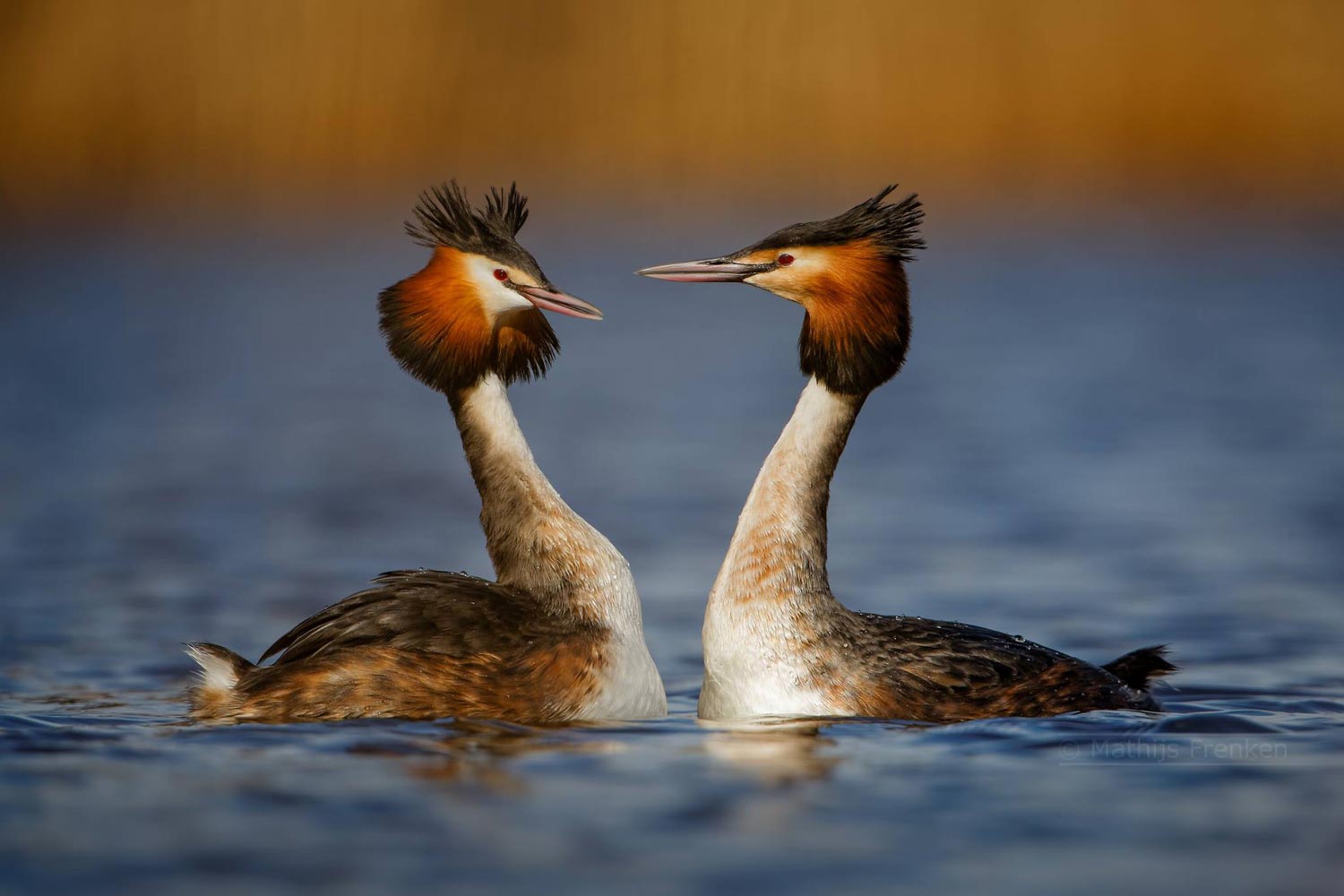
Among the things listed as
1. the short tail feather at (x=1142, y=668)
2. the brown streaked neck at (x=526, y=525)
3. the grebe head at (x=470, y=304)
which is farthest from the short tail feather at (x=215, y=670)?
the short tail feather at (x=1142, y=668)

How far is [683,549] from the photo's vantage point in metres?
11.5

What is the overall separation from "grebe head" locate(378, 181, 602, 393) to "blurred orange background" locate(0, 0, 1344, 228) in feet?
50.6

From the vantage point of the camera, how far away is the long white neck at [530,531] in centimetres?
755

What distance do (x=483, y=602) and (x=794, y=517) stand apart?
1219 mm

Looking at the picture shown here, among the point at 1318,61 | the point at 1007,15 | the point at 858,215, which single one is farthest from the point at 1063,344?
the point at 858,215

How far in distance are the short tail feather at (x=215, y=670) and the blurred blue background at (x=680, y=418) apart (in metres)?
0.25

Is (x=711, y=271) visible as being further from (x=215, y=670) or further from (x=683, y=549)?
(x=683, y=549)

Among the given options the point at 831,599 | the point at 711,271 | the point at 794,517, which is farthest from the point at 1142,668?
the point at 711,271

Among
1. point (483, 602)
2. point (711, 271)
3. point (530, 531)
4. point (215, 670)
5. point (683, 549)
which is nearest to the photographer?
point (215, 670)

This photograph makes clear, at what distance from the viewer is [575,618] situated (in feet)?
24.3

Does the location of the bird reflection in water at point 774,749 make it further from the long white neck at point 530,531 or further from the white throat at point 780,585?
the long white neck at point 530,531

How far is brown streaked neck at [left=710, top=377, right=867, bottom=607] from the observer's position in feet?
23.8

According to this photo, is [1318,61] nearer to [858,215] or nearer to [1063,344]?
[1063,344]

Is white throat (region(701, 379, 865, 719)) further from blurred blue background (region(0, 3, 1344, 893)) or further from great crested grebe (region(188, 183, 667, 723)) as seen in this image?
great crested grebe (region(188, 183, 667, 723))
